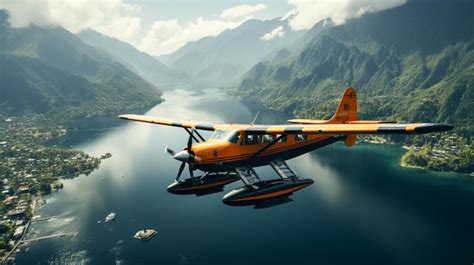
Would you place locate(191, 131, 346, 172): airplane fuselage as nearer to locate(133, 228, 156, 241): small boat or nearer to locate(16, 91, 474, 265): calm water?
locate(16, 91, 474, 265): calm water

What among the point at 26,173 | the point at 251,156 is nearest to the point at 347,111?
the point at 251,156

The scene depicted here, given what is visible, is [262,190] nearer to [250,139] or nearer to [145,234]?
[250,139]

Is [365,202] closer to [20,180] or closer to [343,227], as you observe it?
[343,227]

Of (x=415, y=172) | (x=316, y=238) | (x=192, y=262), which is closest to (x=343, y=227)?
(x=316, y=238)

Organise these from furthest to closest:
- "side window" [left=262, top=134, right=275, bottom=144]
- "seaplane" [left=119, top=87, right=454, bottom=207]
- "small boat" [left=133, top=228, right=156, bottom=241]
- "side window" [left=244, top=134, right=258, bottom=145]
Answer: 1. "small boat" [left=133, top=228, right=156, bottom=241]
2. "side window" [left=262, top=134, right=275, bottom=144]
3. "side window" [left=244, top=134, right=258, bottom=145]
4. "seaplane" [left=119, top=87, right=454, bottom=207]

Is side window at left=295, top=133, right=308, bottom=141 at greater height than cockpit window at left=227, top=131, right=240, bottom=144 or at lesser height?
lesser

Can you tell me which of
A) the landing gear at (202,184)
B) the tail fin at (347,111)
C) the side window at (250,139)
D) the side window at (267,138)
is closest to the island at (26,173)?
the landing gear at (202,184)

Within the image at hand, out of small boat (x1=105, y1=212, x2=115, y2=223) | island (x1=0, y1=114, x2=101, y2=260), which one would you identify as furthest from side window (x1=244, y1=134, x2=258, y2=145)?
island (x1=0, y1=114, x2=101, y2=260)

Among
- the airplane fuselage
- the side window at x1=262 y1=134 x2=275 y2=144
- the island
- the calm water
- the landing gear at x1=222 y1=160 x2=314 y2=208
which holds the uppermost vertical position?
the side window at x1=262 y1=134 x2=275 y2=144
